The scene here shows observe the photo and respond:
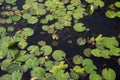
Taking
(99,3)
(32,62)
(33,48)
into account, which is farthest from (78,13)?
(32,62)

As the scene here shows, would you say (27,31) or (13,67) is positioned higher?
(27,31)

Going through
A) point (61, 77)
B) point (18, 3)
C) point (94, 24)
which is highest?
point (18, 3)

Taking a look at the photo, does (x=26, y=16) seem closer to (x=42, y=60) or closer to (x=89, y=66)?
(x=42, y=60)

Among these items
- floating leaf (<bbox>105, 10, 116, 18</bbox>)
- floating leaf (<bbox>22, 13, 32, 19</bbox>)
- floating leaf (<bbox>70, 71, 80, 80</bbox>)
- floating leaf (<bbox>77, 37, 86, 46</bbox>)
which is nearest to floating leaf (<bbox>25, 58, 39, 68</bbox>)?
floating leaf (<bbox>70, 71, 80, 80</bbox>)

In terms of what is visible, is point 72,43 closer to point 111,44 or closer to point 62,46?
point 62,46

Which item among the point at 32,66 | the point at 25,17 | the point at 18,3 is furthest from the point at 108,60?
the point at 18,3

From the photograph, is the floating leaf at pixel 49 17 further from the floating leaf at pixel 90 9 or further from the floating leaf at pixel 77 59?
the floating leaf at pixel 77 59

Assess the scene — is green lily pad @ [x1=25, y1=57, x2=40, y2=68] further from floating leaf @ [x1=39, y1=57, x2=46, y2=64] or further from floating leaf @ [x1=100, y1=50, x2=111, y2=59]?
floating leaf @ [x1=100, y1=50, x2=111, y2=59]
